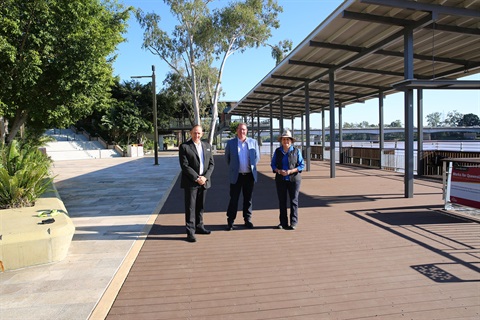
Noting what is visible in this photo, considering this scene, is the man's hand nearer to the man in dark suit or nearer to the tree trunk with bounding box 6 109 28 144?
the man in dark suit

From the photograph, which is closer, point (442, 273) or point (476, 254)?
point (442, 273)

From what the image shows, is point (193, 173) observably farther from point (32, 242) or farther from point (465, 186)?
point (465, 186)

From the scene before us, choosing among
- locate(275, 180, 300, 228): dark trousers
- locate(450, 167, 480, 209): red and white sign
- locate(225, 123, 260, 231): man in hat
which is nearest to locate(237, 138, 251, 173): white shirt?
locate(225, 123, 260, 231): man in hat

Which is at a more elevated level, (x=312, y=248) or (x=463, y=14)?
(x=463, y=14)

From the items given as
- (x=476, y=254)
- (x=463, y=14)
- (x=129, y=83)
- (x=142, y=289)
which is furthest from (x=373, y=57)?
(x=129, y=83)

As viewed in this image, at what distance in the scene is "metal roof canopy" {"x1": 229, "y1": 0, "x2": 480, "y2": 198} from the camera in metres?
7.64

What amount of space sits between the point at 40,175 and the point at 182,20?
1041 inches

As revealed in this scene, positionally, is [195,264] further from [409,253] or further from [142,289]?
[409,253]

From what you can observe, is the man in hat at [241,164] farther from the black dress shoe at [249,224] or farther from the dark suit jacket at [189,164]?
the dark suit jacket at [189,164]

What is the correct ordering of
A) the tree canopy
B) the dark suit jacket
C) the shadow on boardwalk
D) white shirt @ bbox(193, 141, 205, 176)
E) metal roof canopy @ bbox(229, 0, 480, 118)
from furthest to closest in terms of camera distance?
the tree canopy
metal roof canopy @ bbox(229, 0, 480, 118)
white shirt @ bbox(193, 141, 205, 176)
the dark suit jacket
the shadow on boardwalk

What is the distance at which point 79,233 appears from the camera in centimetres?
598

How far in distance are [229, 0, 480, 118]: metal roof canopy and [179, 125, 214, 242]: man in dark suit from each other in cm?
440

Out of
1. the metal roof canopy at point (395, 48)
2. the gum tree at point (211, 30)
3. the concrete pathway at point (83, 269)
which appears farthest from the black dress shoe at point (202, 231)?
the gum tree at point (211, 30)

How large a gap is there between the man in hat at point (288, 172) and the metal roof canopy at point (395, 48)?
3420mm
